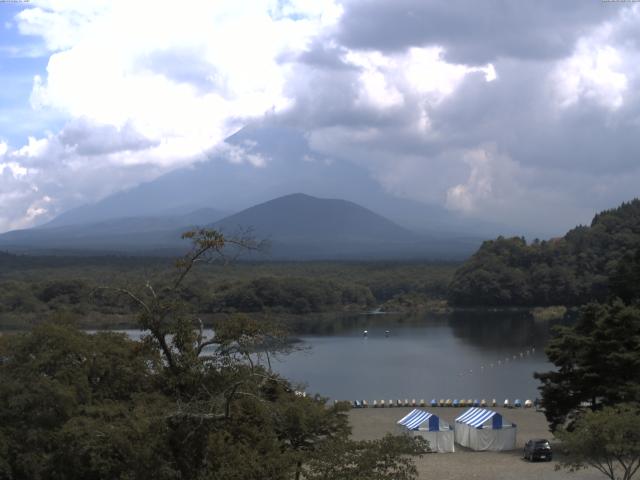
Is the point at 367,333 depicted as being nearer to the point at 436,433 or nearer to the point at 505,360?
the point at 505,360

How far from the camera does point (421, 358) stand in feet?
132

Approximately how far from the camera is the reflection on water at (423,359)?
31.5 metres

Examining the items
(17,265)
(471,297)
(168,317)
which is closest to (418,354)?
(471,297)

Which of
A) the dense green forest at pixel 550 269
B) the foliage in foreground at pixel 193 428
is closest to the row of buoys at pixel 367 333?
the dense green forest at pixel 550 269

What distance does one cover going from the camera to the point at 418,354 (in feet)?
137

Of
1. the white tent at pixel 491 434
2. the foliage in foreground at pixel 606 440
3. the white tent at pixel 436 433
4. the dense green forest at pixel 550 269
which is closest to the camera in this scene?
the foliage in foreground at pixel 606 440

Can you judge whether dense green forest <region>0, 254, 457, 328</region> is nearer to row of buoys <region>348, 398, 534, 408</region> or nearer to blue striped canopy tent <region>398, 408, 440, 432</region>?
row of buoys <region>348, 398, 534, 408</region>

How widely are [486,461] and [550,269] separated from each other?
53929 millimetres

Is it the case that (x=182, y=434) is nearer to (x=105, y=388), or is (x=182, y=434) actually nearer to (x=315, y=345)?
(x=105, y=388)

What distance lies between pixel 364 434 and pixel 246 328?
43.2 feet

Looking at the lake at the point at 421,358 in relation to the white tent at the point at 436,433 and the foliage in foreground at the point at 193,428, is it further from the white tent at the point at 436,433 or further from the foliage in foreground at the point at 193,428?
the foliage in foreground at the point at 193,428

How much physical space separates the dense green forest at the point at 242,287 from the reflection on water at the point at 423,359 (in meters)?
5.08

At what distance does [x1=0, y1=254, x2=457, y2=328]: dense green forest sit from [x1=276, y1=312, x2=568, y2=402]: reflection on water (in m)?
5.08

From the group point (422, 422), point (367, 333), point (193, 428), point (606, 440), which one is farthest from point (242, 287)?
point (193, 428)
